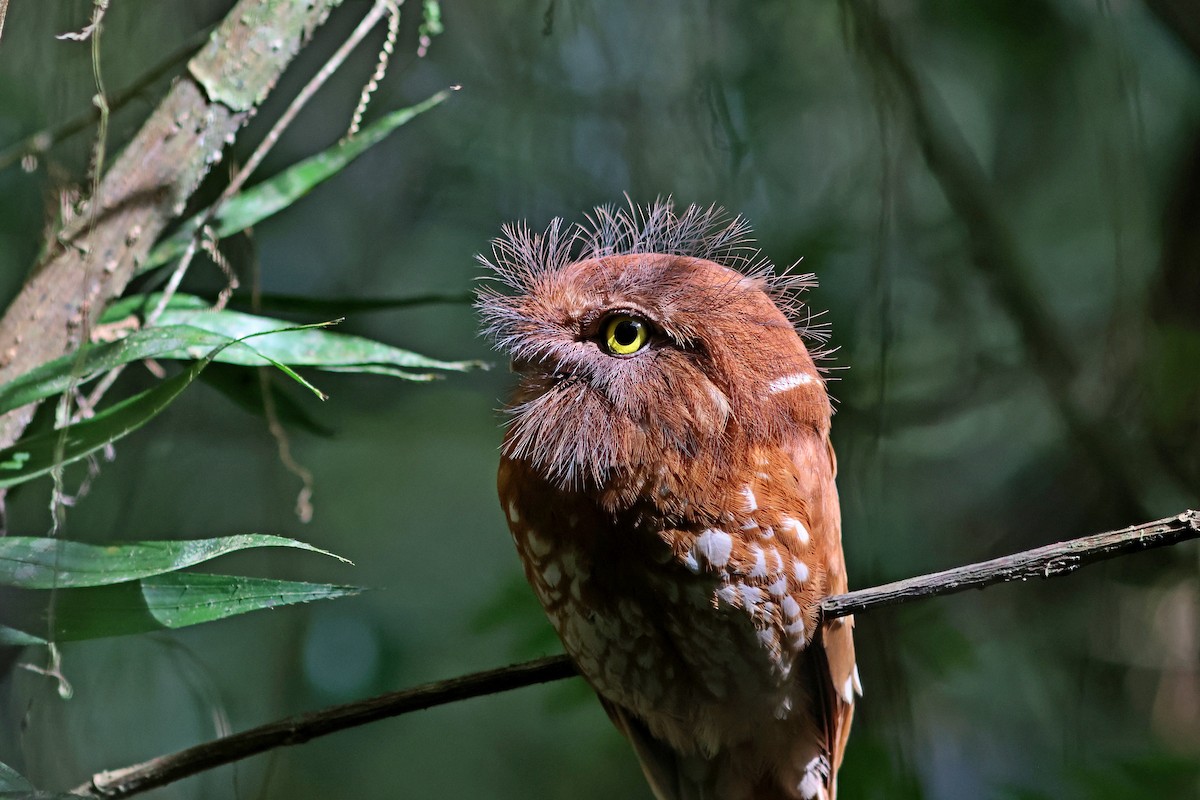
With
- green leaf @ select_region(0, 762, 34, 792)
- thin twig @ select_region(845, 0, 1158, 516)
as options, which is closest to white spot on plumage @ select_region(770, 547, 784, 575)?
green leaf @ select_region(0, 762, 34, 792)

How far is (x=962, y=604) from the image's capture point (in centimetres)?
292

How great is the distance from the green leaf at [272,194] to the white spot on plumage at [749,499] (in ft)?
3.12

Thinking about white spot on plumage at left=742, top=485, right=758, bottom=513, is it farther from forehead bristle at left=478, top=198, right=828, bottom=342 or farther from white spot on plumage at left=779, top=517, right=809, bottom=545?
forehead bristle at left=478, top=198, right=828, bottom=342

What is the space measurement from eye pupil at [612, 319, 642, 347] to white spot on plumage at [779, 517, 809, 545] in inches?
12.6

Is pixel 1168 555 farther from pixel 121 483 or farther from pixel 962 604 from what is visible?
pixel 121 483

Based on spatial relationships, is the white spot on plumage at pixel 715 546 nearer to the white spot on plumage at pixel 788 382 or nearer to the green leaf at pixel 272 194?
the white spot on plumage at pixel 788 382

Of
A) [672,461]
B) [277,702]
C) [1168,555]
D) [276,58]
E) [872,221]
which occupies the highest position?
[872,221]

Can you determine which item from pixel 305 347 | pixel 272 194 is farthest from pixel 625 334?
pixel 272 194

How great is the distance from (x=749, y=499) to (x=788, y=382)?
0.17m

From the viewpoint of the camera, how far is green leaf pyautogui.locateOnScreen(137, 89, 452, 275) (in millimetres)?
1736

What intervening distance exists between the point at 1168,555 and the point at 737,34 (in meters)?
1.94

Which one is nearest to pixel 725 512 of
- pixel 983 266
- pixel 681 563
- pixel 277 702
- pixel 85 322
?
pixel 681 563

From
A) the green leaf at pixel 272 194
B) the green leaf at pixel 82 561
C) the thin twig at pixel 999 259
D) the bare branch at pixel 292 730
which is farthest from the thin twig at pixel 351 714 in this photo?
the thin twig at pixel 999 259

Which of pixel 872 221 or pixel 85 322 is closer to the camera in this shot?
pixel 85 322
